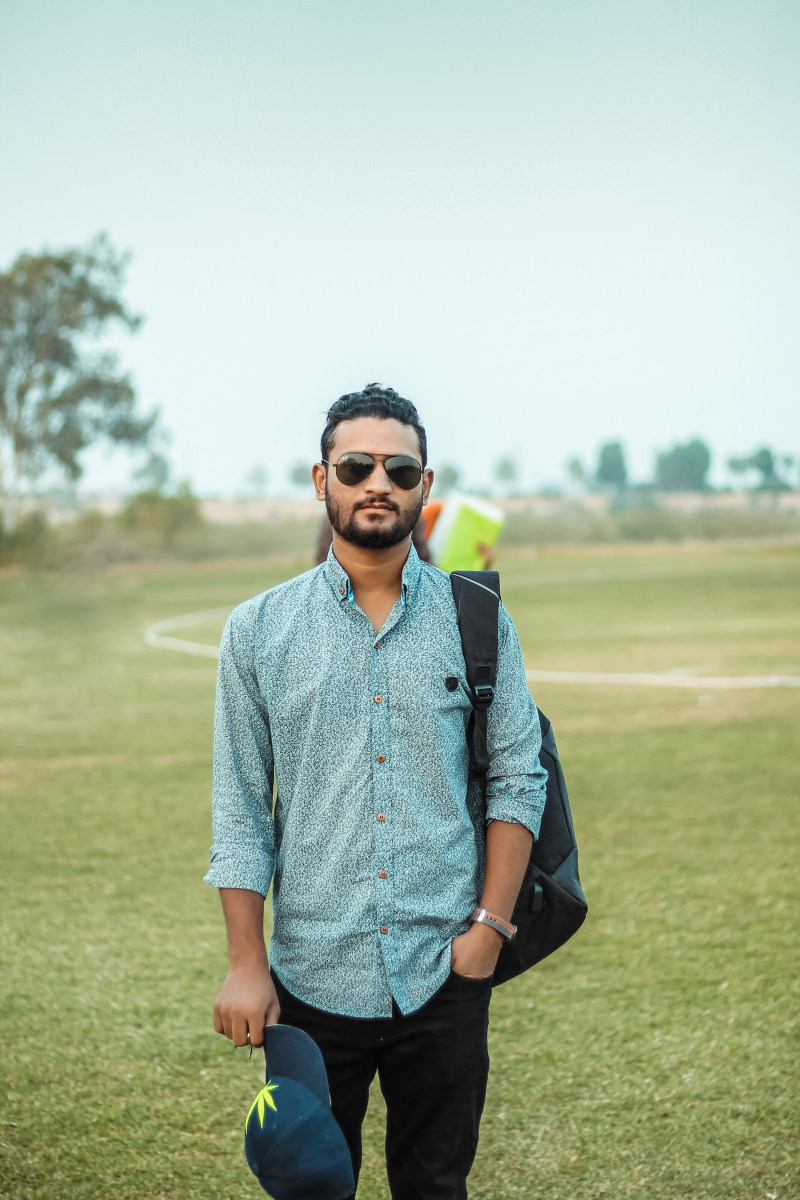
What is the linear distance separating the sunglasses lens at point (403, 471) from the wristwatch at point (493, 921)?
2.58 feet

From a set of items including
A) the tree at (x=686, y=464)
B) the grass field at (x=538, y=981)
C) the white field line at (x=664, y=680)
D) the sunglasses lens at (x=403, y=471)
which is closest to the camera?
the sunglasses lens at (x=403, y=471)

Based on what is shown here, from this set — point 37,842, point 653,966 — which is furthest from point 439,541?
point 37,842

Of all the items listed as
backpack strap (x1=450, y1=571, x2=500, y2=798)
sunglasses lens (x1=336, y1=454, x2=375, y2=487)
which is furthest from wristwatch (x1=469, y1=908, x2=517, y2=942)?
sunglasses lens (x1=336, y1=454, x2=375, y2=487)

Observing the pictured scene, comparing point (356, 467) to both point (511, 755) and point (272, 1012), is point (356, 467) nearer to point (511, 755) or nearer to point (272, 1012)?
point (511, 755)

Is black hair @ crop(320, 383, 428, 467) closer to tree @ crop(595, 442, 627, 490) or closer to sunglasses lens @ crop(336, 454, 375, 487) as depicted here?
sunglasses lens @ crop(336, 454, 375, 487)

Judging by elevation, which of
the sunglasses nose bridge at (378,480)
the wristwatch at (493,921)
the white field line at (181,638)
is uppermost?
the sunglasses nose bridge at (378,480)

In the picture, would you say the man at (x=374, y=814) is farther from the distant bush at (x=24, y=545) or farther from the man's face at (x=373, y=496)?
the distant bush at (x=24, y=545)

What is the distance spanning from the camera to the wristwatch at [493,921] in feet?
6.94

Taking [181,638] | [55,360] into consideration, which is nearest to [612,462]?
[55,360]

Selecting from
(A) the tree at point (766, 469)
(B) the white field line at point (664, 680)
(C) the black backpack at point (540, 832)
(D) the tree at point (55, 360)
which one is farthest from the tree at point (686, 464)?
(C) the black backpack at point (540, 832)

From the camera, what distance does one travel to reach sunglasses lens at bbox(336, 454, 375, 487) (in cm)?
215

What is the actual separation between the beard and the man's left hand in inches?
28.1

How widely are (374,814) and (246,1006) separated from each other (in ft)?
1.29

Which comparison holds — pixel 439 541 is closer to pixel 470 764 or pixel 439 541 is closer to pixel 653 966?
pixel 653 966
